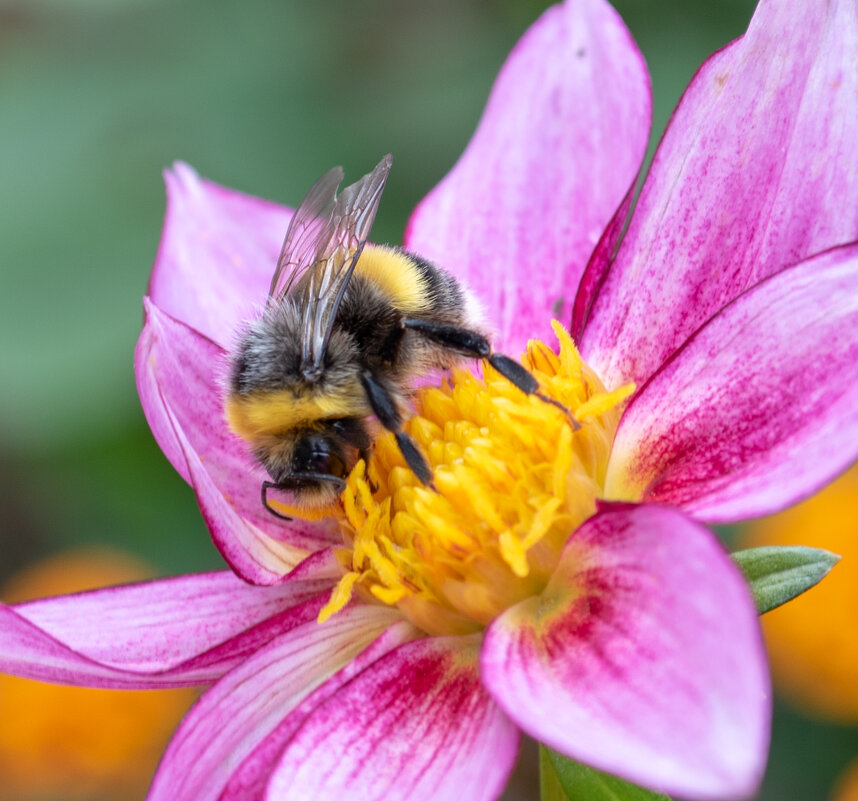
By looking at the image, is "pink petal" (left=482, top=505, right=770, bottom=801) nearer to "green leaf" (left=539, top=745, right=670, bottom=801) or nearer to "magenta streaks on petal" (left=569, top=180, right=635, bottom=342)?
"green leaf" (left=539, top=745, right=670, bottom=801)

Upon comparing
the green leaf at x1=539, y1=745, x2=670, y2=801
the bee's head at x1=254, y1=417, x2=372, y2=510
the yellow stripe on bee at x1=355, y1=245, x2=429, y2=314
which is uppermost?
the yellow stripe on bee at x1=355, y1=245, x2=429, y2=314

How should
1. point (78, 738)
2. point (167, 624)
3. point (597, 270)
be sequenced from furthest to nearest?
point (78, 738), point (597, 270), point (167, 624)

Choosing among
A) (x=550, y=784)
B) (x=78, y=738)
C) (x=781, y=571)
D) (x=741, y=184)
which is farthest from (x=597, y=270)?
(x=78, y=738)

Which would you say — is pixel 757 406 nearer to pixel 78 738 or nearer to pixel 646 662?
pixel 646 662

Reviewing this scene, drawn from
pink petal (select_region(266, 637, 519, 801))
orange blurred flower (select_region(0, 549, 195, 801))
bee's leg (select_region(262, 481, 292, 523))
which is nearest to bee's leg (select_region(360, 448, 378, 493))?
bee's leg (select_region(262, 481, 292, 523))

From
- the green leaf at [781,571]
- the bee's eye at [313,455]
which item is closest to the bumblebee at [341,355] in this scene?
the bee's eye at [313,455]

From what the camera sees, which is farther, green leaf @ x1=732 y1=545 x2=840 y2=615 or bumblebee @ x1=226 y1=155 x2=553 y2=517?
bumblebee @ x1=226 y1=155 x2=553 y2=517
